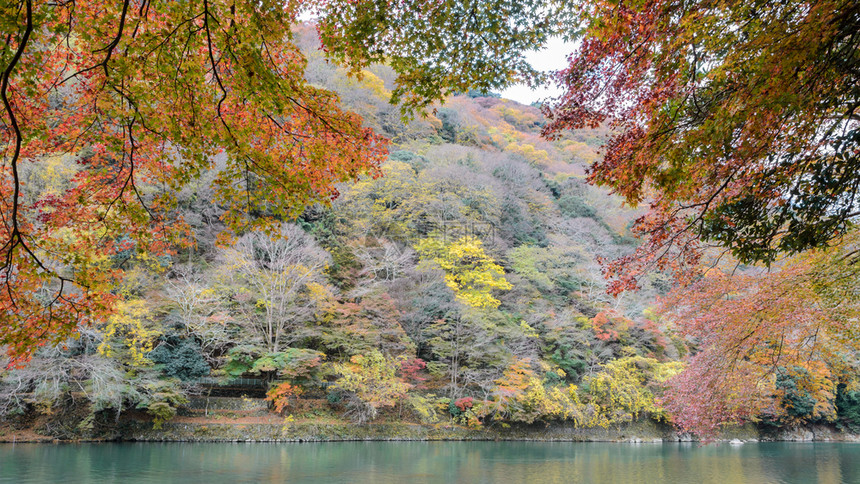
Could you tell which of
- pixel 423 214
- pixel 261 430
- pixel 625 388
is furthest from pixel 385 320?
pixel 625 388

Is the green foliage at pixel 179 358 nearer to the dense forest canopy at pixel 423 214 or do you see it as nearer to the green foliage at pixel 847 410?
the dense forest canopy at pixel 423 214

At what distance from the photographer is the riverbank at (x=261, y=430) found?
499 inches

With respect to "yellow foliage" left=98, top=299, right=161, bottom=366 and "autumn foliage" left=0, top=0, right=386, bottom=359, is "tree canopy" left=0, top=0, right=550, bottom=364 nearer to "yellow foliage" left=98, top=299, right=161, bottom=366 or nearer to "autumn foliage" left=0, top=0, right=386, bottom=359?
"autumn foliage" left=0, top=0, right=386, bottom=359

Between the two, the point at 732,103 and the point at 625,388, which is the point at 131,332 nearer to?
the point at 732,103

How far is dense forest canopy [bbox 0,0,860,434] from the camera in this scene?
3.46 metres

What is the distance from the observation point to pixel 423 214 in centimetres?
2325

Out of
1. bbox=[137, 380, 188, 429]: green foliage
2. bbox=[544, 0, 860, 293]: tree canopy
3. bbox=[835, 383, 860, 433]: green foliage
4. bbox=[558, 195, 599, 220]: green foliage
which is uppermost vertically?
bbox=[558, 195, 599, 220]: green foliage

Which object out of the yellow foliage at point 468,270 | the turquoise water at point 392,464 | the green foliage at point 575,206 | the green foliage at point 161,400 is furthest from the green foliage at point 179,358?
the green foliage at point 575,206

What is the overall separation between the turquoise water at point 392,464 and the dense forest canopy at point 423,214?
60.0 inches

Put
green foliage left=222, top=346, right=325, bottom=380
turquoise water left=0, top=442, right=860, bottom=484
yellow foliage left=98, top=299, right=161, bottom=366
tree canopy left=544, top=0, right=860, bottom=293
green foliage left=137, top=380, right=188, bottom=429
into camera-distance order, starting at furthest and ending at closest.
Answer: green foliage left=222, top=346, right=325, bottom=380 < green foliage left=137, top=380, right=188, bottom=429 < yellow foliage left=98, top=299, right=161, bottom=366 < turquoise water left=0, top=442, right=860, bottom=484 < tree canopy left=544, top=0, right=860, bottom=293

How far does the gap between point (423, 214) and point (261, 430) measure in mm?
12715

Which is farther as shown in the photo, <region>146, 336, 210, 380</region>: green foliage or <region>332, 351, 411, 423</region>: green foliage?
<region>332, 351, 411, 423</region>: green foliage

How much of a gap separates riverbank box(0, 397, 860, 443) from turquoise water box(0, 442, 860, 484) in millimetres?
470

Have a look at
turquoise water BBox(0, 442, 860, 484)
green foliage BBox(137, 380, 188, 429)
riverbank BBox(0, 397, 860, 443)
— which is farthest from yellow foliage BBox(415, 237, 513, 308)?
green foliage BBox(137, 380, 188, 429)
